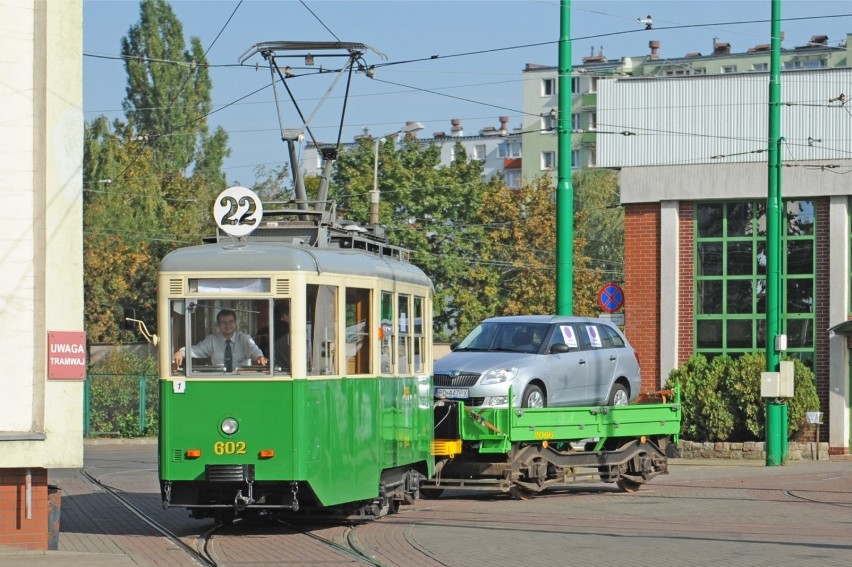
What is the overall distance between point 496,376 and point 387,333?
10.8ft

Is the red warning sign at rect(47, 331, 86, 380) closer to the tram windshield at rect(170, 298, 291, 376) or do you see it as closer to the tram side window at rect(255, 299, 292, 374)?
the tram windshield at rect(170, 298, 291, 376)

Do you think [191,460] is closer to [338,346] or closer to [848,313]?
[338,346]

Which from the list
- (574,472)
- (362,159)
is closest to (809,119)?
(574,472)

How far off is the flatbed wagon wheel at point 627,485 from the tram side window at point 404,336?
5.31m

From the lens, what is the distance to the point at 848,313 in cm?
2900

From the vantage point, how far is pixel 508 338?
795 inches

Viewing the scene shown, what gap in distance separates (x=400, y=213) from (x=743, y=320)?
115ft

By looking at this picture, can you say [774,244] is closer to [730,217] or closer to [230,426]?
[730,217]

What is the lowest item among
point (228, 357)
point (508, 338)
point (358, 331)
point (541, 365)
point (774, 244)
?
point (541, 365)

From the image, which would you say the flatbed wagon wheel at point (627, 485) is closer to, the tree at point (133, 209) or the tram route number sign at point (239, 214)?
the tram route number sign at point (239, 214)

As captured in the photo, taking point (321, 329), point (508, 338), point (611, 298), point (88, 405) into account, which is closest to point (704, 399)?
point (611, 298)

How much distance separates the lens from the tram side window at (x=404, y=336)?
16328mm

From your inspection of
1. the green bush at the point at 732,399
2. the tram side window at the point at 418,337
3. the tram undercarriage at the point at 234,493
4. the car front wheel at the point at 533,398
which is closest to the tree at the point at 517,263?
the green bush at the point at 732,399

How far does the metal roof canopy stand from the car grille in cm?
1144
